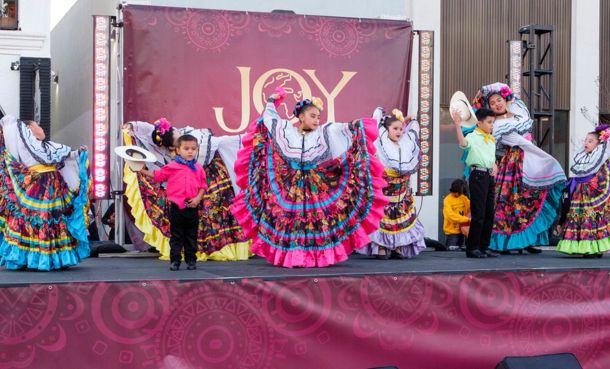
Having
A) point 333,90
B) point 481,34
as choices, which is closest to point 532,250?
point 333,90

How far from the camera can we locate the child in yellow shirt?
957 cm

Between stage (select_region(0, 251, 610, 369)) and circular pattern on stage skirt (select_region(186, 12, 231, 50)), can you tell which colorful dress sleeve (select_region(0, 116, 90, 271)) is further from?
circular pattern on stage skirt (select_region(186, 12, 231, 50))

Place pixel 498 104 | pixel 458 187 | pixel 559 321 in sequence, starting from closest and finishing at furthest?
pixel 559 321
pixel 498 104
pixel 458 187

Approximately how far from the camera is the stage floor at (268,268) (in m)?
5.53

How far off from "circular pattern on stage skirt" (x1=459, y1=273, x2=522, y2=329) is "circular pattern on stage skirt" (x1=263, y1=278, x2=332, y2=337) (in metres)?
0.95

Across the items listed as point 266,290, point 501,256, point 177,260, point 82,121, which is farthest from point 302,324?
point 82,121

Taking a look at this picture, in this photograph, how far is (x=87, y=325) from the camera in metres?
5.09

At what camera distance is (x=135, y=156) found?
662cm

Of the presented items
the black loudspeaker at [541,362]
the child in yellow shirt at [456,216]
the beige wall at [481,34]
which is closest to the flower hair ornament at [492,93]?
the child in yellow shirt at [456,216]

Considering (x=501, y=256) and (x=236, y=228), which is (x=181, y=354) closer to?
(x=236, y=228)

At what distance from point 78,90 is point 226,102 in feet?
14.8

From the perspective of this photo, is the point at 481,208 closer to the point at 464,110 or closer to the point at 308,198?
the point at 464,110

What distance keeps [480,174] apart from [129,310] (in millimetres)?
3273

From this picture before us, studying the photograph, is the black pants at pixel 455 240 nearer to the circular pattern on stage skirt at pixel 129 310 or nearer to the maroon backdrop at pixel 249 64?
the maroon backdrop at pixel 249 64
